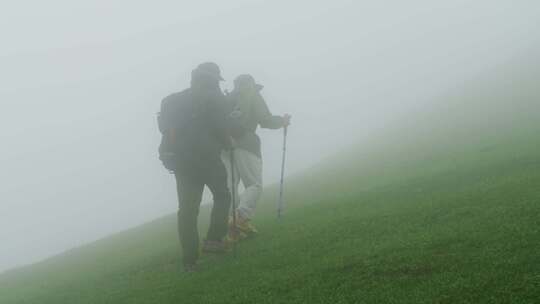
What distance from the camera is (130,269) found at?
14914mm

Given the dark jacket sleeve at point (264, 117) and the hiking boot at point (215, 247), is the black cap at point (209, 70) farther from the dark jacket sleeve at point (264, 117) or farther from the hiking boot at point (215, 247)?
the hiking boot at point (215, 247)

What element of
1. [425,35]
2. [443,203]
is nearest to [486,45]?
[425,35]

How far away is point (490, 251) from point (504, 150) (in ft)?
46.8

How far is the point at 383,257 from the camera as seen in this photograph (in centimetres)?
944

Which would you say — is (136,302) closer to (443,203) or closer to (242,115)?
(242,115)

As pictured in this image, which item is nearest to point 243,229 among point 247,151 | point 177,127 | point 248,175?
point 248,175

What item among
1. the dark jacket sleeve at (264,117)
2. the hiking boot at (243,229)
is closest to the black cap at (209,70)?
the dark jacket sleeve at (264,117)

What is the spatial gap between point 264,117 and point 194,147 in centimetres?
289

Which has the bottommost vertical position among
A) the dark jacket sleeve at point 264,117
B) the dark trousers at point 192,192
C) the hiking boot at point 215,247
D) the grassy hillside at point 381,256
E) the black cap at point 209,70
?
the grassy hillside at point 381,256

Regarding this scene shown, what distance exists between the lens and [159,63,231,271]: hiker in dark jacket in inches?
456

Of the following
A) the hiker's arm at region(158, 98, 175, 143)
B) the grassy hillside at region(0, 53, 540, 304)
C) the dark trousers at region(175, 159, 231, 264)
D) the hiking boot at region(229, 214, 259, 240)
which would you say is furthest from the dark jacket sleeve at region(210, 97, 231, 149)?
the grassy hillside at region(0, 53, 540, 304)

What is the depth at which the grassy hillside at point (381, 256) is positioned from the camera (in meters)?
7.89

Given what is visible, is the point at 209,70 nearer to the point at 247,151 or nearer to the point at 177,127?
the point at 177,127

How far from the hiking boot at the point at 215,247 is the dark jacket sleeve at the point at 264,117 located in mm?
3169
